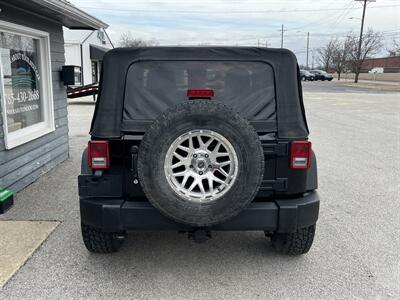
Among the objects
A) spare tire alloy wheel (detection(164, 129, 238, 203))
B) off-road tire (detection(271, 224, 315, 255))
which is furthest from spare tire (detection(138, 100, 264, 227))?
off-road tire (detection(271, 224, 315, 255))

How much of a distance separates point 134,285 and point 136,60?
5.87 feet

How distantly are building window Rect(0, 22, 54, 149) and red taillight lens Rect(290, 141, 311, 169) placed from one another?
12.6ft

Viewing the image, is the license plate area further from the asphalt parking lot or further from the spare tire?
the asphalt parking lot

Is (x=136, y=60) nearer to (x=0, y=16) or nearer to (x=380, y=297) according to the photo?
(x=380, y=297)

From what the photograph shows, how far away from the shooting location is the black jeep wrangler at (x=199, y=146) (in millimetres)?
2822

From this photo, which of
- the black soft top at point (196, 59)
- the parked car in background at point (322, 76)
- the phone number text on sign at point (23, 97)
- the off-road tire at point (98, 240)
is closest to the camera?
the black soft top at point (196, 59)

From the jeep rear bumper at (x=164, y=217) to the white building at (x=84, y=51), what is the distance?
26357 millimetres

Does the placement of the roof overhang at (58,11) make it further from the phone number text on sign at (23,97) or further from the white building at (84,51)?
the white building at (84,51)

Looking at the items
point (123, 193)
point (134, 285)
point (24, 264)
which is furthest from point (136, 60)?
point (24, 264)

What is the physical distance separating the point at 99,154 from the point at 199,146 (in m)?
0.80

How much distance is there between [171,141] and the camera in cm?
280

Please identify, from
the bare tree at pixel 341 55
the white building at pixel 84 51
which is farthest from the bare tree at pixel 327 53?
the white building at pixel 84 51

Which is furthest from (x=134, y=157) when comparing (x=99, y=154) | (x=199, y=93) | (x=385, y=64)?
(x=385, y=64)

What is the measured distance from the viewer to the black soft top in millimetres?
3137
